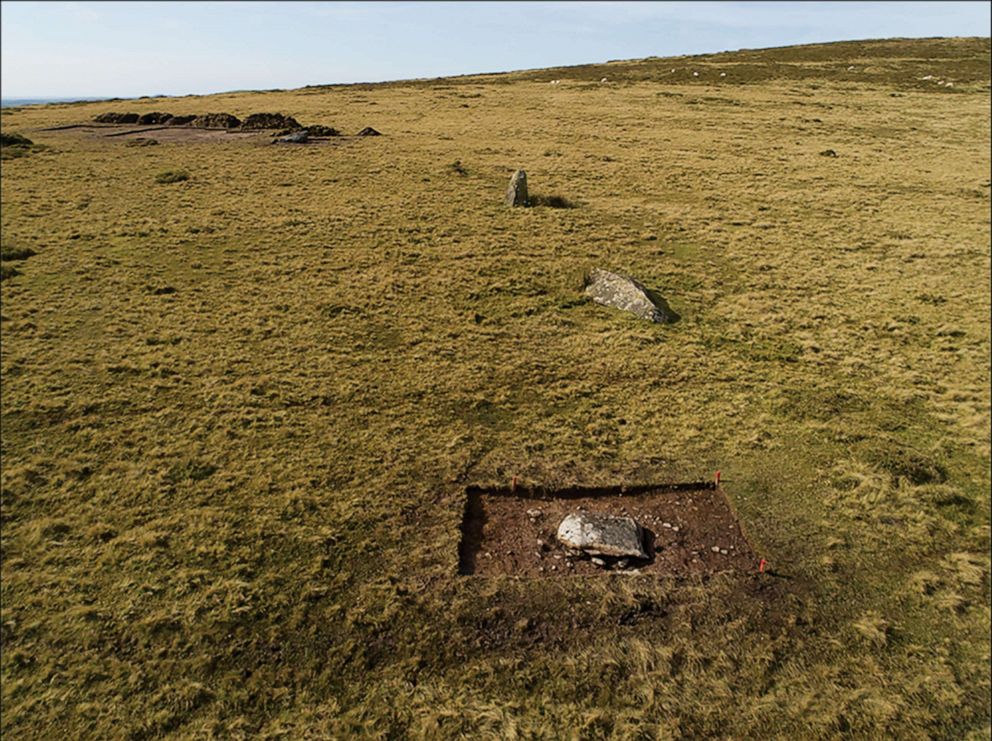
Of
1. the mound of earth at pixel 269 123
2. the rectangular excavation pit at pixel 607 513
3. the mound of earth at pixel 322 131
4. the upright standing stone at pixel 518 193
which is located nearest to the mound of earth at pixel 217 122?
the mound of earth at pixel 269 123

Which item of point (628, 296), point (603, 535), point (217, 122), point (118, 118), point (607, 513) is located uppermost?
point (118, 118)

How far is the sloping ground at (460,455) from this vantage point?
29.7 feet

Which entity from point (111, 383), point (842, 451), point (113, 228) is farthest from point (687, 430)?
point (113, 228)

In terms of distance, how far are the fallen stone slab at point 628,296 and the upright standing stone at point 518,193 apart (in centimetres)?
Answer: 1125

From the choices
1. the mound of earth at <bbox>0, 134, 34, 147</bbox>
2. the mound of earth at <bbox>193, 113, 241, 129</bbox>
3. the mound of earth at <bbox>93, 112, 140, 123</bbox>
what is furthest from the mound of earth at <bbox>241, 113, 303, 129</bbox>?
the mound of earth at <bbox>0, 134, 34, 147</bbox>

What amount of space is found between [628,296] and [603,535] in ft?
40.8

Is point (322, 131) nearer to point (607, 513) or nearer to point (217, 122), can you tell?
point (217, 122)

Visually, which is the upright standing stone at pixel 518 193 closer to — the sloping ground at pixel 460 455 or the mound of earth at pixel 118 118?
the sloping ground at pixel 460 455

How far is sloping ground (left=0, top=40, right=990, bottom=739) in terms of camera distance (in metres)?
9.05

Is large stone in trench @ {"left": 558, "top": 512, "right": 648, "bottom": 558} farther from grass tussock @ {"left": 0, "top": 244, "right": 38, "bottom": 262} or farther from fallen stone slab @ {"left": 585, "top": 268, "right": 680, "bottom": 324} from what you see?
grass tussock @ {"left": 0, "top": 244, "right": 38, "bottom": 262}

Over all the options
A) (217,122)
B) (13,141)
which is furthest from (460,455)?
(217,122)

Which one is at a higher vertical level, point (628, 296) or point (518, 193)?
point (518, 193)

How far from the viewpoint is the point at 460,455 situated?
14.1 meters

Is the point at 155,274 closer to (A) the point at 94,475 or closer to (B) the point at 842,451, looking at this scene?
(A) the point at 94,475
